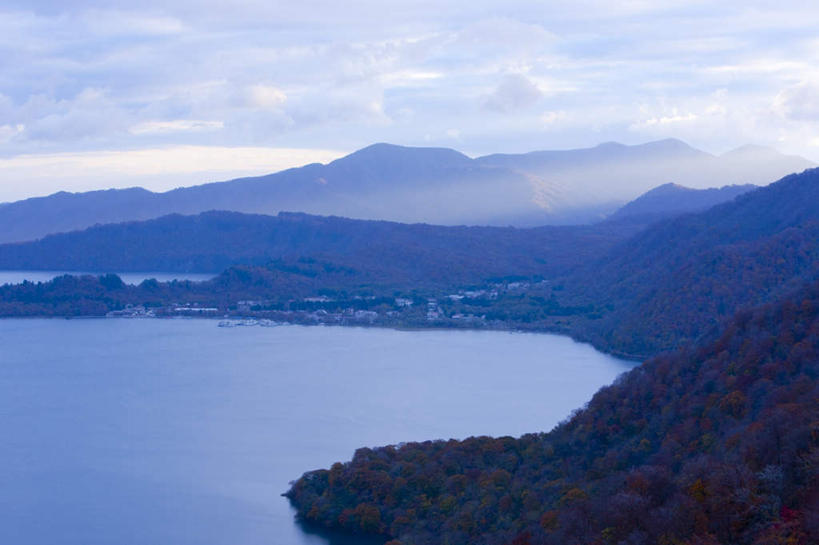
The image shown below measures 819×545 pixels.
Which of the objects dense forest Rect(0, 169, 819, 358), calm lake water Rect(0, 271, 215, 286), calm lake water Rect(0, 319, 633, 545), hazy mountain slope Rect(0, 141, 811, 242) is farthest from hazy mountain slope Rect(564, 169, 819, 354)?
hazy mountain slope Rect(0, 141, 811, 242)

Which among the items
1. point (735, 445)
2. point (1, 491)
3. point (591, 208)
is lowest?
point (1, 491)

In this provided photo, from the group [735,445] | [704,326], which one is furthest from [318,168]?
[735,445]

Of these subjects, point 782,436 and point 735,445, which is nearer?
point 782,436

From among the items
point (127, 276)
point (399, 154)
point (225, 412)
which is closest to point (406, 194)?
point (399, 154)

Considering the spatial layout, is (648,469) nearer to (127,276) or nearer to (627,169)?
(127,276)

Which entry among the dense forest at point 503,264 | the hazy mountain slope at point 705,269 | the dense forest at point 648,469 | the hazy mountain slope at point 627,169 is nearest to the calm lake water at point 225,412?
the dense forest at point 648,469

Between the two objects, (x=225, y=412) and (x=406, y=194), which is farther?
(x=406, y=194)

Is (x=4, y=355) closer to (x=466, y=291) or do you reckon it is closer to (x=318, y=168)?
(x=466, y=291)

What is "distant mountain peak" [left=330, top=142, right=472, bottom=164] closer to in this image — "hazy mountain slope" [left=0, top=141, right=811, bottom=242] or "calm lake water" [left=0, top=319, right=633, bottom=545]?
"hazy mountain slope" [left=0, top=141, right=811, bottom=242]
